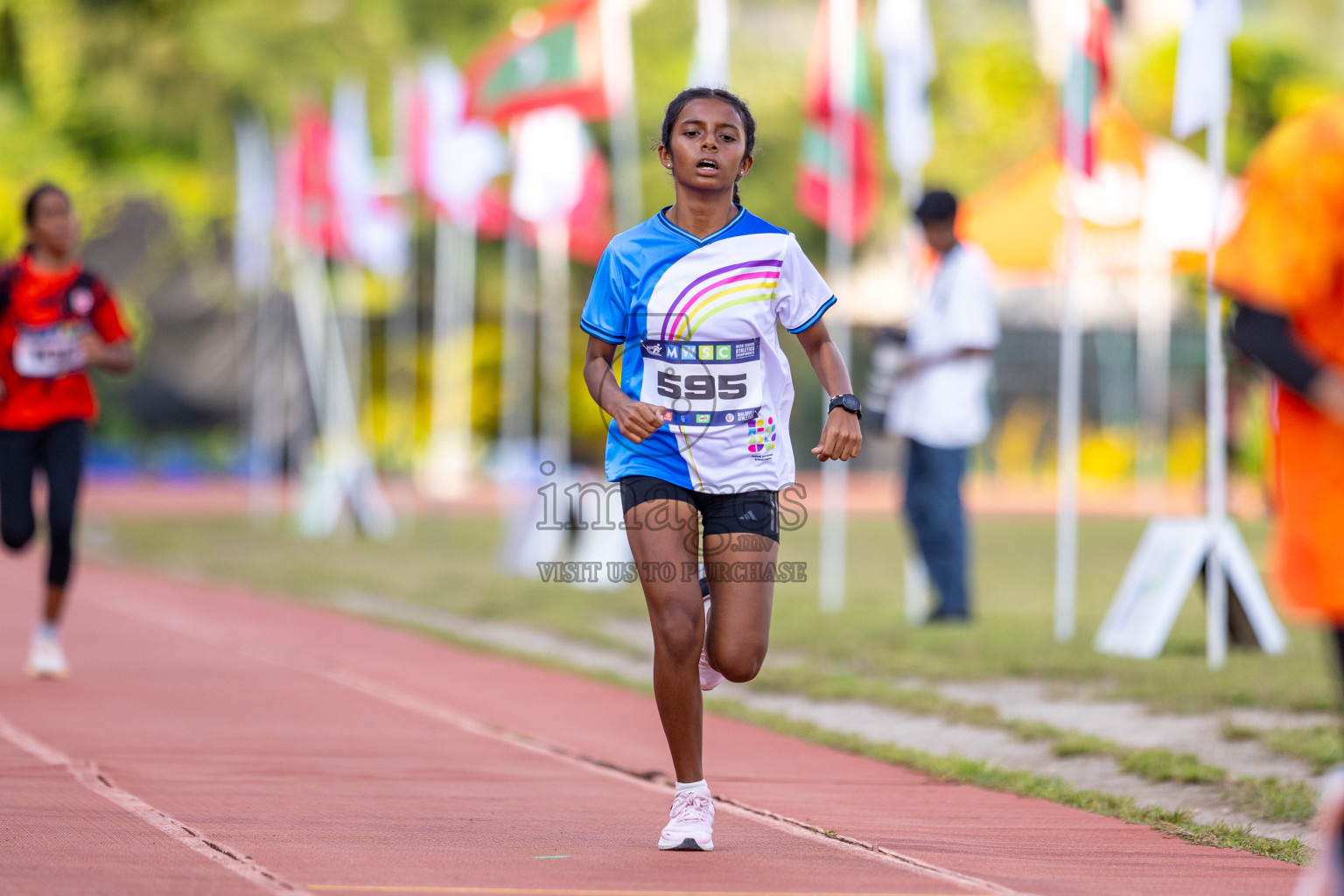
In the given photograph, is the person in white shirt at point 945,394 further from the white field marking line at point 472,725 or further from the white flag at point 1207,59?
the white field marking line at point 472,725

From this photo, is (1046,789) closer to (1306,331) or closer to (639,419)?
(639,419)

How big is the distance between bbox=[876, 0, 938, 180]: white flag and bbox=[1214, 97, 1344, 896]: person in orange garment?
9737mm

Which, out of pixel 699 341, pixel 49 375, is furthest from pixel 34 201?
pixel 699 341

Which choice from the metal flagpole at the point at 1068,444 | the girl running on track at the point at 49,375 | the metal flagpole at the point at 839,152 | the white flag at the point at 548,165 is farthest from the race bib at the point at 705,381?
the white flag at the point at 548,165

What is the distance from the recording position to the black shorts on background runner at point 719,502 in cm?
525

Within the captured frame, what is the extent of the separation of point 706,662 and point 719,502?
0.50 metres

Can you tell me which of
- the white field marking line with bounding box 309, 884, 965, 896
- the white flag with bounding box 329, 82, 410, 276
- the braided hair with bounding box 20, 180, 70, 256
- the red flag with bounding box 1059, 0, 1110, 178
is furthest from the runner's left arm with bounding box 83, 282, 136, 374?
the white flag with bounding box 329, 82, 410, 276

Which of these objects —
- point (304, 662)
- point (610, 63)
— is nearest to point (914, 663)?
point (304, 662)

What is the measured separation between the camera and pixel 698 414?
17.2 feet

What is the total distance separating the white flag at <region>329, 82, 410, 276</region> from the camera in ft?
68.2

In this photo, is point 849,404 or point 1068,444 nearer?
point 849,404

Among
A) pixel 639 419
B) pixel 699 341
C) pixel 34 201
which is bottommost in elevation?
pixel 639 419

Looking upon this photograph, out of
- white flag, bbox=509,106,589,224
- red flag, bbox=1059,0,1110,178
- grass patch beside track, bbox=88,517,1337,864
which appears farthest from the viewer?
white flag, bbox=509,106,589,224

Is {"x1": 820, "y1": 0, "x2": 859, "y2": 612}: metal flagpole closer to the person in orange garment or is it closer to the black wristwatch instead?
the black wristwatch
